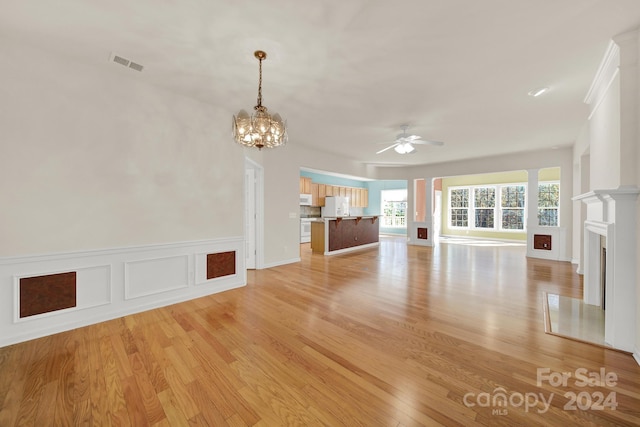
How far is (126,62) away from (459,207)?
1136 centimetres

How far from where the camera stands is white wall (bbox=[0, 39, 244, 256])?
7.54 feet

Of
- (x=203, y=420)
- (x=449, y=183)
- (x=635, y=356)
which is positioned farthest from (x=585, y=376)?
(x=449, y=183)

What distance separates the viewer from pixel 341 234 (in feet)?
23.7

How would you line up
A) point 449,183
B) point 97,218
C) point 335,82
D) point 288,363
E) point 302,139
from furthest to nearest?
point 449,183
point 302,139
point 335,82
point 97,218
point 288,363

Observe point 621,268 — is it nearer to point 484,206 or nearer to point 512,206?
point 512,206

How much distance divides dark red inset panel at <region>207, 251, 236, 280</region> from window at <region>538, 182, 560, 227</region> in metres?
7.53

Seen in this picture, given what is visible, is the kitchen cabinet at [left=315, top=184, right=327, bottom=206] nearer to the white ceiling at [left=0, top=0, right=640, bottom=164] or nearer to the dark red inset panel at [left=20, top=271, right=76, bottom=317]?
the white ceiling at [left=0, top=0, right=640, bottom=164]

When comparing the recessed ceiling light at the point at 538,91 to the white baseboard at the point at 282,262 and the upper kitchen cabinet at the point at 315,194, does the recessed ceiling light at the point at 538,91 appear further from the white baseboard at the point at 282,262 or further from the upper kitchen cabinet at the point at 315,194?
the upper kitchen cabinet at the point at 315,194

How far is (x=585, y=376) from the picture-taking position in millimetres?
1806

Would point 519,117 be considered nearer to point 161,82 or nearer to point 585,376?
point 585,376

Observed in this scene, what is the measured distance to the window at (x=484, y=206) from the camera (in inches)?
380

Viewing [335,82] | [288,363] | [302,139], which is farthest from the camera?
[302,139]

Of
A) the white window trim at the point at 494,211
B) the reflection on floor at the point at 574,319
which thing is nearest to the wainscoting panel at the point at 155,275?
the reflection on floor at the point at 574,319

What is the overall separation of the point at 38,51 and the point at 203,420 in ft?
11.9
